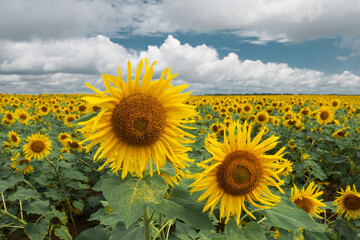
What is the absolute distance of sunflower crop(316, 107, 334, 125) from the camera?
812 centimetres

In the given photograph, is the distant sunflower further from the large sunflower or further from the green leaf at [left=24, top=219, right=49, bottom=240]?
the large sunflower

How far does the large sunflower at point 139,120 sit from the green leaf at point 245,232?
54 cm

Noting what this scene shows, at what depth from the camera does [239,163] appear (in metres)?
1.62

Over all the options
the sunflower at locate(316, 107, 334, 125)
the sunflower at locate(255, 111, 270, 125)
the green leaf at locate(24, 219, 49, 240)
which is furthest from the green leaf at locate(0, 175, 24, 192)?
the sunflower at locate(316, 107, 334, 125)

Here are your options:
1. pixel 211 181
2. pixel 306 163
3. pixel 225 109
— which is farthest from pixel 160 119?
pixel 225 109

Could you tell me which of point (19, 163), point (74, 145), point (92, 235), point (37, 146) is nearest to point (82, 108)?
point (74, 145)

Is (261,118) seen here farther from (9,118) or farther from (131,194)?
(9,118)

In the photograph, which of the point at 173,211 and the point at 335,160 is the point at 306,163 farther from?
the point at 173,211

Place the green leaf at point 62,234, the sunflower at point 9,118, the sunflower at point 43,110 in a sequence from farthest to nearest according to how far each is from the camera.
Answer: the sunflower at point 43,110, the sunflower at point 9,118, the green leaf at point 62,234

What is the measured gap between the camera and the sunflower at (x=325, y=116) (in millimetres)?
8125

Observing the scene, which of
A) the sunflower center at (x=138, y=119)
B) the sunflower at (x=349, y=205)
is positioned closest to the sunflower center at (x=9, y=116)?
the sunflower center at (x=138, y=119)

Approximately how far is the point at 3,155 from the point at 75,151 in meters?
1.51

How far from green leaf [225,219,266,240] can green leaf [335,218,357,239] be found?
2.40 m

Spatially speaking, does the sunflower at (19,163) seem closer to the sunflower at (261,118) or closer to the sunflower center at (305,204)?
the sunflower center at (305,204)
